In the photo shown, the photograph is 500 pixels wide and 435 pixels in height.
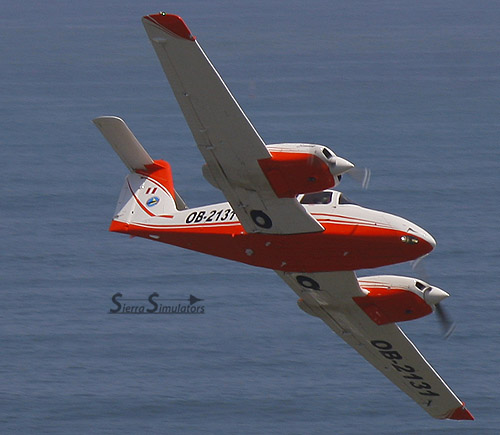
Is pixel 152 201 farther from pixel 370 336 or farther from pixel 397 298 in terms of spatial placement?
pixel 370 336

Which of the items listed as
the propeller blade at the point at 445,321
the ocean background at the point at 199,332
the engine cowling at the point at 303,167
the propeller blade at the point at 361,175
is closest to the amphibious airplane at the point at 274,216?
the engine cowling at the point at 303,167

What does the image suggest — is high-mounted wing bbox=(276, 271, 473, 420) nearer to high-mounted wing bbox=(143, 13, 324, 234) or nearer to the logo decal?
the logo decal

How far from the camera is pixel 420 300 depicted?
48688 mm

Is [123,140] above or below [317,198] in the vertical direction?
below

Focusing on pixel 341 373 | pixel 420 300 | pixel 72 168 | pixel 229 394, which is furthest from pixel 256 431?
pixel 72 168

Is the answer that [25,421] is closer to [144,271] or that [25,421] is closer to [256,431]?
[256,431]

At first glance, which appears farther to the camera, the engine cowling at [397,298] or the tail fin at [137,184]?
the tail fin at [137,184]

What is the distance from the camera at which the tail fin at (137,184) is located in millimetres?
49188

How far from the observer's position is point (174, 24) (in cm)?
3597

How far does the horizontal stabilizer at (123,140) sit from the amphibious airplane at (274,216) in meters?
0.05

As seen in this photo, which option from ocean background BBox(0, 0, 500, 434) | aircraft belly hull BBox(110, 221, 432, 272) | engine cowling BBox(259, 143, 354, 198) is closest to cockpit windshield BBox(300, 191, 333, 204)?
aircraft belly hull BBox(110, 221, 432, 272)

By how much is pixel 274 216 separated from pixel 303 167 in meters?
3.40

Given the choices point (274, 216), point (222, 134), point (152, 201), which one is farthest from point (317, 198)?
point (152, 201)

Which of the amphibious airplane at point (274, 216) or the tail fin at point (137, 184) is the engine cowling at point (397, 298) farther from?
the tail fin at point (137, 184)
